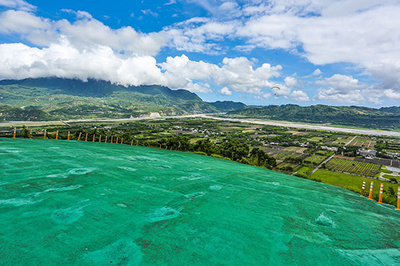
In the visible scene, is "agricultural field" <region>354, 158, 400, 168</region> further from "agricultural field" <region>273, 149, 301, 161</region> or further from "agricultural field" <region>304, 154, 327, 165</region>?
"agricultural field" <region>273, 149, 301, 161</region>

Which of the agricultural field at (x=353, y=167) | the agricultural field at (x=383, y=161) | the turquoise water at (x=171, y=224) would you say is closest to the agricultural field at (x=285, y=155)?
the agricultural field at (x=353, y=167)

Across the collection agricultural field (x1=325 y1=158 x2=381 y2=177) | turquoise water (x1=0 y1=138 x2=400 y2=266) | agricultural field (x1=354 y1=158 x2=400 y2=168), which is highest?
turquoise water (x1=0 y1=138 x2=400 y2=266)

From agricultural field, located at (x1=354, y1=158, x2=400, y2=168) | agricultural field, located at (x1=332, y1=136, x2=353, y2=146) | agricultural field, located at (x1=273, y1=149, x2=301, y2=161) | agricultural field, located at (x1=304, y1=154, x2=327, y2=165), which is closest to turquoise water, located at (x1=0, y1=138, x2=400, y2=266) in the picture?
agricultural field, located at (x1=304, y1=154, x2=327, y2=165)

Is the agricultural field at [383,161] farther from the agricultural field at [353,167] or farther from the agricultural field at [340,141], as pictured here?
the agricultural field at [340,141]

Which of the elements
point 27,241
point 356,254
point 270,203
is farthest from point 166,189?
point 356,254

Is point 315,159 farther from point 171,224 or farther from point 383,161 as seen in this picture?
point 171,224

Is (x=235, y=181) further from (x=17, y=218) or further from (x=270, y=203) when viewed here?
(x=17, y=218)

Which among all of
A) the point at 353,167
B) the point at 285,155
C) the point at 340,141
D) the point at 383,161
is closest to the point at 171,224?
the point at 353,167
